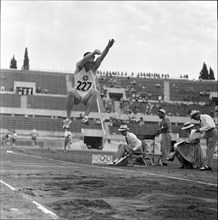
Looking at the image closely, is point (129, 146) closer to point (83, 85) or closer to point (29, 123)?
point (29, 123)

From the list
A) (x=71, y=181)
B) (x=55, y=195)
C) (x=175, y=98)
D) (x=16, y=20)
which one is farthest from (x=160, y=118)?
(x=16, y=20)

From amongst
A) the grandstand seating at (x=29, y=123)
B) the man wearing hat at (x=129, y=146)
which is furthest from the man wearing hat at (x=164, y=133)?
the grandstand seating at (x=29, y=123)

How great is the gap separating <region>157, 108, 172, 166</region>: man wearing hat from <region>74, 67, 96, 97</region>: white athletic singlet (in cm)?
286

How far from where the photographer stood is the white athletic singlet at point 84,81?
9.41 feet

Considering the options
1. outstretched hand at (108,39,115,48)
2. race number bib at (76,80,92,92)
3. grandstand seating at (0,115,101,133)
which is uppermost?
outstretched hand at (108,39,115,48)

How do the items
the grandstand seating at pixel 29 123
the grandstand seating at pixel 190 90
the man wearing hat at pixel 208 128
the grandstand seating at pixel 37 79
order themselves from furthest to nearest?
1. the grandstand seating at pixel 29 123
2. the man wearing hat at pixel 208 128
3. the grandstand seating at pixel 190 90
4. the grandstand seating at pixel 37 79

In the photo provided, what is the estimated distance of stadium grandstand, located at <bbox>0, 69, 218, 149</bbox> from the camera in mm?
5605

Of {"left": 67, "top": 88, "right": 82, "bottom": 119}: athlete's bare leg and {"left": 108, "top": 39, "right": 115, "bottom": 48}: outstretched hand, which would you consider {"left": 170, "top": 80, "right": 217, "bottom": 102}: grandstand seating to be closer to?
{"left": 108, "top": 39, "right": 115, "bottom": 48}: outstretched hand

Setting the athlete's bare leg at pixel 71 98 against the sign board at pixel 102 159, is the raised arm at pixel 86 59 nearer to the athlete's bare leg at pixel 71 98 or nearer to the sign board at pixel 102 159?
the athlete's bare leg at pixel 71 98

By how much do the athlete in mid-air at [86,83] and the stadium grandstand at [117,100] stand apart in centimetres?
192

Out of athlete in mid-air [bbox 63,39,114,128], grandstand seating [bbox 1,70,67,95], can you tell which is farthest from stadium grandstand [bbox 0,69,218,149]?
athlete in mid-air [bbox 63,39,114,128]

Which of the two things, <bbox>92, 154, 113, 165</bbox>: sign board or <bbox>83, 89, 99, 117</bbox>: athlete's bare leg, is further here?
<bbox>92, 154, 113, 165</bbox>: sign board

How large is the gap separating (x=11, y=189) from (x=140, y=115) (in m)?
2.59

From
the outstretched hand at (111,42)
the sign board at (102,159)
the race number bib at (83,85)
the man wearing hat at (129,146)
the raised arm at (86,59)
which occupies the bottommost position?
the sign board at (102,159)
